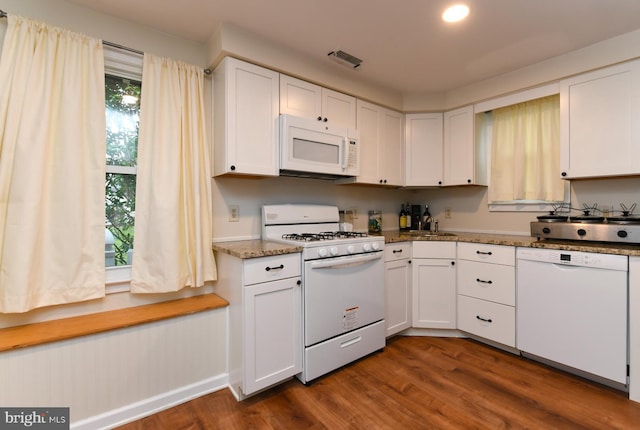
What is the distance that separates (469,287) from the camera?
2.62 metres

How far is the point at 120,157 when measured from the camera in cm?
198

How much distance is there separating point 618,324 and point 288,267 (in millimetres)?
2144

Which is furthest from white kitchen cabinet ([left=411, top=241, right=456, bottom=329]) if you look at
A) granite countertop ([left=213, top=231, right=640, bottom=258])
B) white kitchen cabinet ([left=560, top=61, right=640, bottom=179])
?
white kitchen cabinet ([left=560, top=61, right=640, bottom=179])

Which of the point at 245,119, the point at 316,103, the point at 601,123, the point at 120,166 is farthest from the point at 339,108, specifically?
the point at 601,123

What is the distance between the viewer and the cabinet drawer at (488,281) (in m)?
2.37

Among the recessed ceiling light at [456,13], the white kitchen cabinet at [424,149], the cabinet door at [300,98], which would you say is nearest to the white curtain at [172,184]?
the cabinet door at [300,98]

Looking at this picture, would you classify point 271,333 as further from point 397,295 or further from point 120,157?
point 120,157

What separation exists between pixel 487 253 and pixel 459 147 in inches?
45.8

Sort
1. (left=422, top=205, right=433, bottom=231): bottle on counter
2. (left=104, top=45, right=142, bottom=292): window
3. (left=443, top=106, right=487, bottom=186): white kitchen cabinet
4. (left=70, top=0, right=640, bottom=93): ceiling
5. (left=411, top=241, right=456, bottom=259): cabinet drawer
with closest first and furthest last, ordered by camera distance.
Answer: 1. (left=70, top=0, right=640, bottom=93): ceiling
2. (left=104, top=45, right=142, bottom=292): window
3. (left=411, top=241, right=456, bottom=259): cabinet drawer
4. (left=443, top=106, right=487, bottom=186): white kitchen cabinet
5. (left=422, top=205, right=433, bottom=231): bottle on counter

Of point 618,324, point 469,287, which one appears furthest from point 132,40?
point 618,324

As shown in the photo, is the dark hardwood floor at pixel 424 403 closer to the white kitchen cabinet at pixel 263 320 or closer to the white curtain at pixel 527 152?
the white kitchen cabinet at pixel 263 320

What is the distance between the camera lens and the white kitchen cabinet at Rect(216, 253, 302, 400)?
1803mm

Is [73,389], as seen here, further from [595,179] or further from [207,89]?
[595,179]

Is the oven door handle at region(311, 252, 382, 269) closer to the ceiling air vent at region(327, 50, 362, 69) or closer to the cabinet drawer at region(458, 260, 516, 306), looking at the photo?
the cabinet drawer at region(458, 260, 516, 306)
